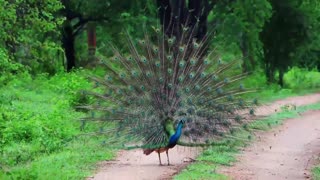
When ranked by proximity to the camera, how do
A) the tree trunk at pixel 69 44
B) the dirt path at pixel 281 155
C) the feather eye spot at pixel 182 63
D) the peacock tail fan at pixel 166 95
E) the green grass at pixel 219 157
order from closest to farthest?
the green grass at pixel 219 157 → the dirt path at pixel 281 155 → the peacock tail fan at pixel 166 95 → the feather eye spot at pixel 182 63 → the tree trunk at pixel 69 44

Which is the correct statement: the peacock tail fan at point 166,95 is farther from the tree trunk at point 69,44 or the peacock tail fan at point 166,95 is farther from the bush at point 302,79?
the bush at point 302,79

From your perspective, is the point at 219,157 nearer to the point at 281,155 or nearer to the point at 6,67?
the point at 281,155

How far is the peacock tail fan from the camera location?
527 inches

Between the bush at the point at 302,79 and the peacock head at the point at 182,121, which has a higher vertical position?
the bush at the point at 302,79

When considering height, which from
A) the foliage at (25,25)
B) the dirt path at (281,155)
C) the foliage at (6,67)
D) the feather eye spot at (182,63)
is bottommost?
the dirt path at (281,155)

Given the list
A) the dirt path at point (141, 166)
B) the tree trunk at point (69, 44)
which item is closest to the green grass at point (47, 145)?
the dirt path at point (141, 166)

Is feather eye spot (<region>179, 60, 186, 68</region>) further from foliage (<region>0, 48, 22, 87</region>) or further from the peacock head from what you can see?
foliage (<region>0, 48, 22, 87</region>)

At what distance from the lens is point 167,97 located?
13547 mm

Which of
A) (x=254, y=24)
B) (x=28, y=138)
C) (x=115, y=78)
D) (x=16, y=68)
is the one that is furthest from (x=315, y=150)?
(x=254, y=24)

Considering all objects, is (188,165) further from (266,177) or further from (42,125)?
(42,125)

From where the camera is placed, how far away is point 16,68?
34.1ft

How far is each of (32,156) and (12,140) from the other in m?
1.71

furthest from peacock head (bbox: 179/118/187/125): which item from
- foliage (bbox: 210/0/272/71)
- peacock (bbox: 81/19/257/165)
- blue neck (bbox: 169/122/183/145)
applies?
foliage (bbox: 210/0/272/71)

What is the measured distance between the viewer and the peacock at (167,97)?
1331cm
